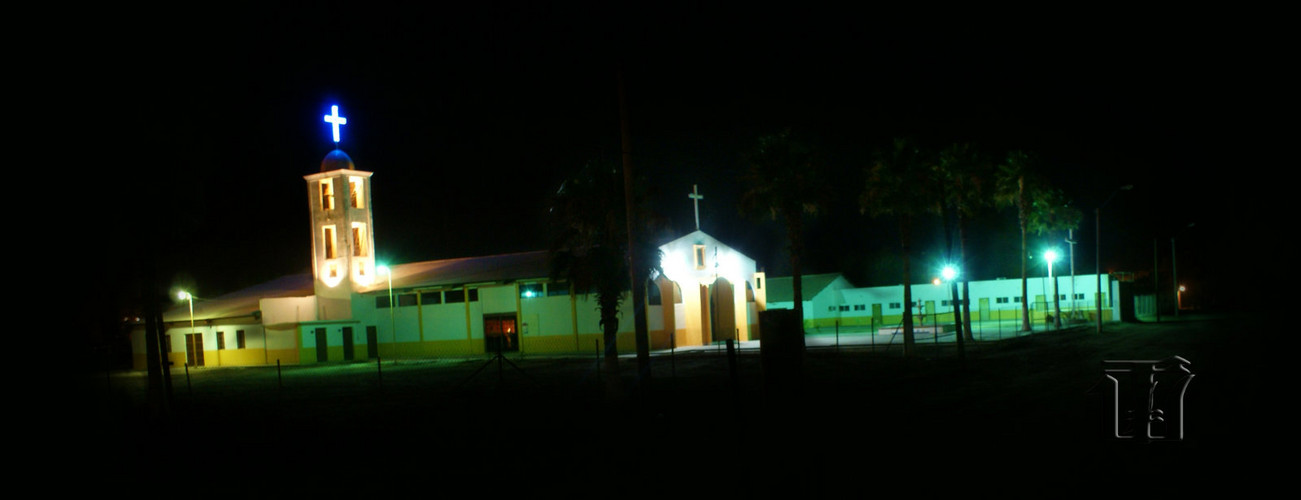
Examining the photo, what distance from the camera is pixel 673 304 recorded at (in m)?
44.5

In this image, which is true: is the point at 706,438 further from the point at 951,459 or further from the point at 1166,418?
the point at 1166,418

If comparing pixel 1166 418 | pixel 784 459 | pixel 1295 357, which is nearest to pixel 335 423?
pixel 784 459

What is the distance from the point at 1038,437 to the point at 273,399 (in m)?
20.6

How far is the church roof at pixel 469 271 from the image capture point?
45.9 metres

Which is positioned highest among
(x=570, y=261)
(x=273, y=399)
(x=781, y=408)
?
(x=570, y=261)

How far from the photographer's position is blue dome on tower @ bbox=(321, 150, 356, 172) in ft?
167

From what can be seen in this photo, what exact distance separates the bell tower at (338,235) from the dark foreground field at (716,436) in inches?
985

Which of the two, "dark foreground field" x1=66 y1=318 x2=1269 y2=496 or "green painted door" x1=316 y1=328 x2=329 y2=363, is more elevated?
"dark foreground field" x1=66 y1=318 x2=1269 y2=496

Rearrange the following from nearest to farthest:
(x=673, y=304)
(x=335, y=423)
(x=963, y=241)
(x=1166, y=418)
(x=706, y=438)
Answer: (x=1166, y=418)
(x=706, y=438)
(x=335, y=423)
(x=963, y=241)
(x=673, y=304)

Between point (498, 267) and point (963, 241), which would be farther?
point (498, 267)

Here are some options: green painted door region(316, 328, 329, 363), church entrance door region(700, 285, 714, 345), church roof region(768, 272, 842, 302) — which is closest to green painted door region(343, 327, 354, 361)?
green painted door region(316, 328, 329, 363)

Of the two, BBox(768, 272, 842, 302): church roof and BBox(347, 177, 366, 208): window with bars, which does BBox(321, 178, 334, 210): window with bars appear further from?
BBox(768, 272, 842, 302): church roof

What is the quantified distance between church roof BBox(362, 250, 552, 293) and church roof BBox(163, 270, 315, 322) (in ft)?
18.2

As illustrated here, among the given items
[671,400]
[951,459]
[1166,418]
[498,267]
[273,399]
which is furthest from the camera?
[498,267]
